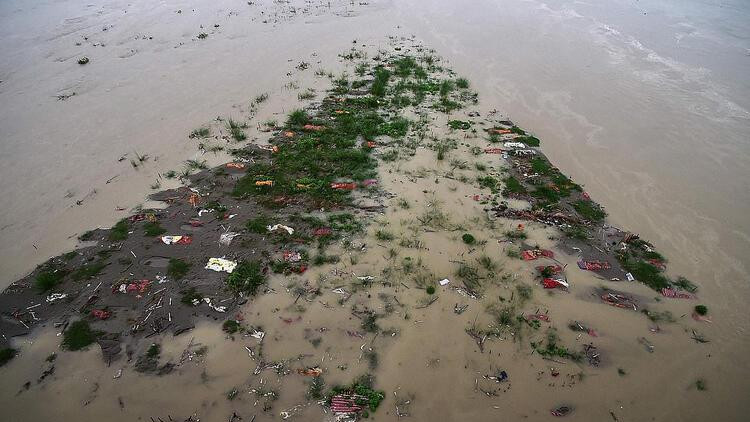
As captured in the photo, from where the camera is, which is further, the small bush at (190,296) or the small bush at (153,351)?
the small bush at (190,296)

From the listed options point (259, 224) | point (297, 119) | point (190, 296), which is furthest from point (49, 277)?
point (297, 119)

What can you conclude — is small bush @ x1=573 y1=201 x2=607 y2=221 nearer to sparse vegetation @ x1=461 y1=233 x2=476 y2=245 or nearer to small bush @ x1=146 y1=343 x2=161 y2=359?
sparse vegetation @ x1=461 y1=233 x2=476 y2=245

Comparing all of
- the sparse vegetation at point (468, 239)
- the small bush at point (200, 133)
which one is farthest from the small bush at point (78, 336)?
the sparse vegetation at point (468, 239)

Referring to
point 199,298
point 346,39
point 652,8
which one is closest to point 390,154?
point 199,298

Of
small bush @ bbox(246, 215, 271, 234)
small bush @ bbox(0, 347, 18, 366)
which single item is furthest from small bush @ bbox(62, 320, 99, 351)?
small bush @ bbox(246, 215, 271, 234)

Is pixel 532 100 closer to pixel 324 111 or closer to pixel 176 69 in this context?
pixel 324 111

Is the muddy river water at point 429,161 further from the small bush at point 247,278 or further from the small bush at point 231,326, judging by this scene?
the small bush at point 247,278

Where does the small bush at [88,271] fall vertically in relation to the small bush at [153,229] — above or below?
below

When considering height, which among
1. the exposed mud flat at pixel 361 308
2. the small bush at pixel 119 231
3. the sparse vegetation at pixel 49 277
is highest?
the small bush at pixel 119 231

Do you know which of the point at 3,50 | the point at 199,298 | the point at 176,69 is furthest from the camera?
the point at 3,50
